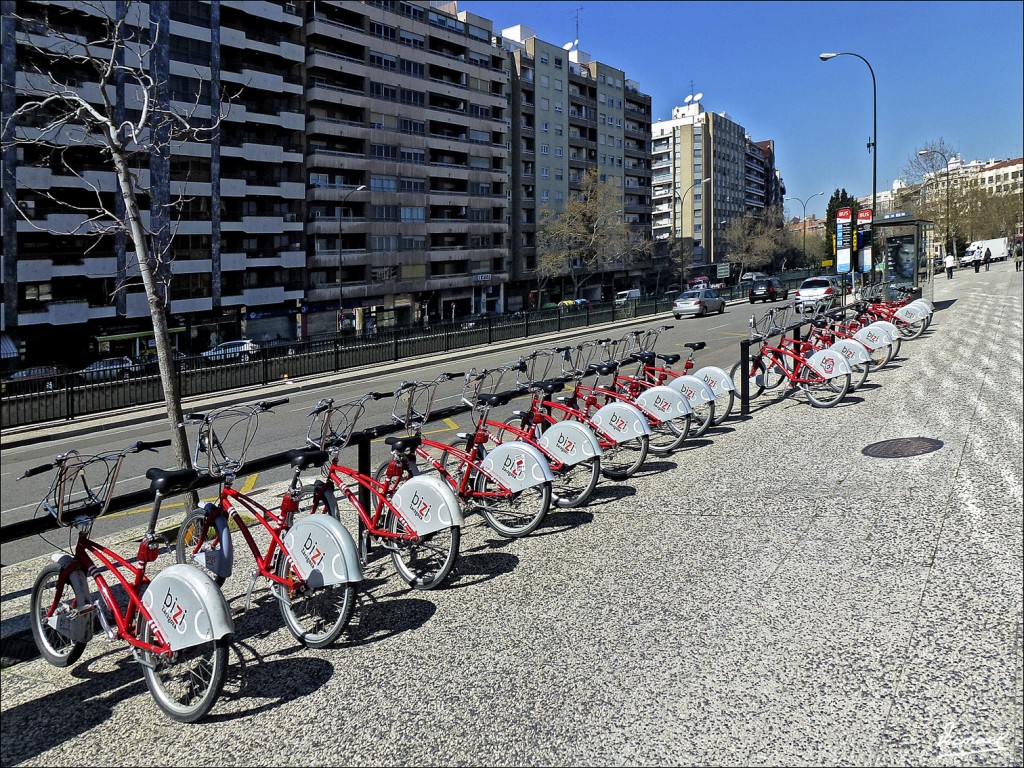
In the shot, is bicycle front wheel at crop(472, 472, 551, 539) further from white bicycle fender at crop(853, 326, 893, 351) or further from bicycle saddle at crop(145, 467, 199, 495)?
white bicycle fender at crop(853, 326, 893, 351)

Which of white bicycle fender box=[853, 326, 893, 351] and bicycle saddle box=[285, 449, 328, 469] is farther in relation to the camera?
white bicycle fender box=[853, 326, 893, 351]

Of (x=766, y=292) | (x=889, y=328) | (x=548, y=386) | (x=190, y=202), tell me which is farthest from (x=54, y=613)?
(x=766, y=292)

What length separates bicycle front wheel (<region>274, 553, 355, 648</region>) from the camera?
4.52m

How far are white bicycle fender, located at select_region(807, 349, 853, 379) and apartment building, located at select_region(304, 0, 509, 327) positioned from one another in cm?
4056

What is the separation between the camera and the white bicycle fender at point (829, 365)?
10609 millimetres

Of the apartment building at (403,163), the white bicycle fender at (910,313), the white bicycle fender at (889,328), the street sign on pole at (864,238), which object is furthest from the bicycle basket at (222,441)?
the apartment building at (403,163)

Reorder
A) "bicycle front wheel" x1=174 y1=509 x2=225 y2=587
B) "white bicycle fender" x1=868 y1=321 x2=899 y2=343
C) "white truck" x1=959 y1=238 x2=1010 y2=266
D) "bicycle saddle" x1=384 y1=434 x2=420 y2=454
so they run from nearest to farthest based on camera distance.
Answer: "bicycle front wheel" x1=174 y1=509 x2=225 y2=587
"bicycle saddle" x1=384 y1=434 x2=420 y2=454
"white bicycle fender" x1=868 y1=321 x2=899 y2=343
"white truck" x1=959 y1=238 x2=1010 y2=266

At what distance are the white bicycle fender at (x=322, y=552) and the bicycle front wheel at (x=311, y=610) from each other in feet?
0.32

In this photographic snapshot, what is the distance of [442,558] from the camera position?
5.39m

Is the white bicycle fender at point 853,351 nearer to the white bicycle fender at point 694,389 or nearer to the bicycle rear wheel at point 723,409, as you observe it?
the bicycle rear wheel at point 723,409

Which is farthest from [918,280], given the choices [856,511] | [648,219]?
[648,219]

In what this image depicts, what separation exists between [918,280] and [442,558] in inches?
934

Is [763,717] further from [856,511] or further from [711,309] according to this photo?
[711,309]

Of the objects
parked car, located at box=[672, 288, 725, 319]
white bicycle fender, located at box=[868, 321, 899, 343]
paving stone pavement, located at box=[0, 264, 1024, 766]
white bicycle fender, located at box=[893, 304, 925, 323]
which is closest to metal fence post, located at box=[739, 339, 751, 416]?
paving stone pavement, located at box=[0, 264, 1024, 766]
